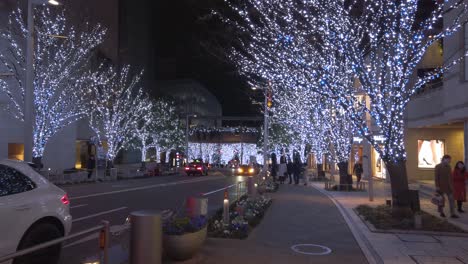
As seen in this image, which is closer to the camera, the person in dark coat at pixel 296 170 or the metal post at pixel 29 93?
the metal post at pixel 29 93

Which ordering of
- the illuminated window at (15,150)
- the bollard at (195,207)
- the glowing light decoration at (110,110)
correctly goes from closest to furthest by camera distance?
the bollard at (195,207) → the illuminated window at (15,150) → the glowing light decoration at (110,110)

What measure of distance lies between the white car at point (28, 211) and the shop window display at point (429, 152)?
2499 cm

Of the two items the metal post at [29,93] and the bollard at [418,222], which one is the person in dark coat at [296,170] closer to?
the metal post at [29,93]

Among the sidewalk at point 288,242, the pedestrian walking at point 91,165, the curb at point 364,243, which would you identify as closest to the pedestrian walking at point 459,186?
the curb at point 364,243

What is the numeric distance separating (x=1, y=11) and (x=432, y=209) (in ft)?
87.2

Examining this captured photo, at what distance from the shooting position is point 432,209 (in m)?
15.1

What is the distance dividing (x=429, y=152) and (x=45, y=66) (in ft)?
77.3

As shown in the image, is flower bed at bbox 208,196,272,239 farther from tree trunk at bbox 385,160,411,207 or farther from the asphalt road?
tree trunk at bbox 385,160,411,207

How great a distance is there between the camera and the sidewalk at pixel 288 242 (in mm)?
8055

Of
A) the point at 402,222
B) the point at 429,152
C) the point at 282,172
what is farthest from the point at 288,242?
the point at 282,172

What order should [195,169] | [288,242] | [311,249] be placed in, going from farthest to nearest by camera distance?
1. [195,169]
2. [288,242]
3. [311,249]

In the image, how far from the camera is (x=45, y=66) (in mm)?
26266

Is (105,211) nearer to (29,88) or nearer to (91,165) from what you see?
(29,88)

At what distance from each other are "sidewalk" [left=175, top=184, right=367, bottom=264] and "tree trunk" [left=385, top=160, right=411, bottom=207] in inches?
62.2
